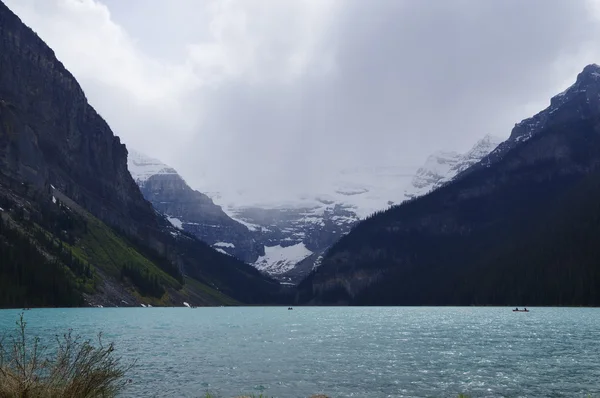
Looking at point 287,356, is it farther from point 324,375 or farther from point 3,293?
point 3,293

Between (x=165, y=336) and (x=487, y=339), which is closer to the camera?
(x=487, y=339)

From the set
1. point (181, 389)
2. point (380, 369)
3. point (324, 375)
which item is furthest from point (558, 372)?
point (181, 389)

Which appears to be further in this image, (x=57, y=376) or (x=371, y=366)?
(x=371, y=366)

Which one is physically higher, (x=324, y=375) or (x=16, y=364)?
(x=16, y=364)

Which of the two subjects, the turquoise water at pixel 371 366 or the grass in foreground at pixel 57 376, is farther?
the turquoise water at pixel 371 366

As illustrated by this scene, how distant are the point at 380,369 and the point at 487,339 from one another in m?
34.0

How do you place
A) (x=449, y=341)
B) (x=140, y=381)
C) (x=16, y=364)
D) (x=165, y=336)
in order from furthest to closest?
(x=165, y=336) < (x=449, y=341) < (x=140, y=381) < (x=16, y=364)

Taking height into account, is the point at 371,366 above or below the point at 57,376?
below

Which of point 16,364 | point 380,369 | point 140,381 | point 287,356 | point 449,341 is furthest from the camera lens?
point 449,341

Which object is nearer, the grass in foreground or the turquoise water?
the grass in foreground

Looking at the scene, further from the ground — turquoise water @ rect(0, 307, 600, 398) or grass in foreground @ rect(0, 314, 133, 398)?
grass in foreground @ rect(0, 314, 133, 398)

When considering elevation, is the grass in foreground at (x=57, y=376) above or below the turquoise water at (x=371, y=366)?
above

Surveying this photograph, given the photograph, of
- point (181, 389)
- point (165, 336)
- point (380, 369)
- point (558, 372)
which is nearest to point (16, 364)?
point (181, 389)

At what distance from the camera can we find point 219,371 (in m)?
50.2
